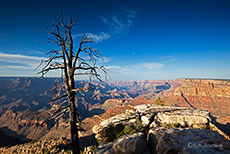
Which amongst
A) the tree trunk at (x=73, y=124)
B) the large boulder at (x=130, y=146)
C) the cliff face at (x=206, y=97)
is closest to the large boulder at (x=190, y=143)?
the large boulder at (x=130, y=146)

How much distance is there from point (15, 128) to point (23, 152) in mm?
155631

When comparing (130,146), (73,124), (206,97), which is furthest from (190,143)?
(206,97)

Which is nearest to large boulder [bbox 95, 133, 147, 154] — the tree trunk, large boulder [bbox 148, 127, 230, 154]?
large boulder [bbox 148, 127, 230, 154]

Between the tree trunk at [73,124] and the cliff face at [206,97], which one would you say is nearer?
the tree trunk at [73,124]

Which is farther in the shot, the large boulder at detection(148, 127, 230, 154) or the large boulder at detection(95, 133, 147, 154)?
the large boulder at detection(95, 133, 147, 154)

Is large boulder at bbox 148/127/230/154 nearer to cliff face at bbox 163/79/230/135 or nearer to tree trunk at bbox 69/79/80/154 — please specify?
tree trunk at bbox 69/79/80/154

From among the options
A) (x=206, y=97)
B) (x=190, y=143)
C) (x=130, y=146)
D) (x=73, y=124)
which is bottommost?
(x=206, y=97)

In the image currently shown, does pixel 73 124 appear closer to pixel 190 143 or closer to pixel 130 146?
pixel 130 146

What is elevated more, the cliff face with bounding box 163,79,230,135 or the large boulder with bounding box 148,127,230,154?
the large boulder with bounding box 148,127,230,154

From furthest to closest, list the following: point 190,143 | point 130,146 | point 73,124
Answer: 1. point 130,146
2. point 190,143
3. point 73,124

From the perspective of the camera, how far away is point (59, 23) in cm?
486

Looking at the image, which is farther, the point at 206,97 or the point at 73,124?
the point at 206,97

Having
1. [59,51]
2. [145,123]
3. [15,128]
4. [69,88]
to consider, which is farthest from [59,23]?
[15,128]

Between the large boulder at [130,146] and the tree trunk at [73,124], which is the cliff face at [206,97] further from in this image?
the tree trunk at [73,124]
